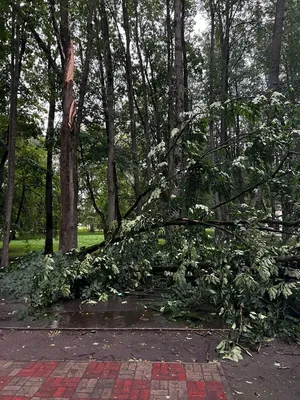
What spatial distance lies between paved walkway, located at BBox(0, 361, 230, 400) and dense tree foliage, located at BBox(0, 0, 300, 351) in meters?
1.12

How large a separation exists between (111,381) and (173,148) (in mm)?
3945

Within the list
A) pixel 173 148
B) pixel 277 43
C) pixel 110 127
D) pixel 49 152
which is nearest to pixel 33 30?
pixel 110 127

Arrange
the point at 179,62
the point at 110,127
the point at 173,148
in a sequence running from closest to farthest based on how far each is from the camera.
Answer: the point at 173,148
the point at 179,62
the point at 110,127

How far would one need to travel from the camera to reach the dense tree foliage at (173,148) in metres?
4.98

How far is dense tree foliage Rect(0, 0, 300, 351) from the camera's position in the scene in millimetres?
4980

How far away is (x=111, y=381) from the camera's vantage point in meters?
3.10

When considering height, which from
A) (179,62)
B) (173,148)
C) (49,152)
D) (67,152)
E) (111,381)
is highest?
(179,62)

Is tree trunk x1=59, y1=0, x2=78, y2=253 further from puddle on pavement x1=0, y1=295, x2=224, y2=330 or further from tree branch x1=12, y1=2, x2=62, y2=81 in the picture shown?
puddle on pavement x1=0, y1=295, x2=224, y2=330

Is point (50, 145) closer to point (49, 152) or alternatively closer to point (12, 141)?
point (49, 152)

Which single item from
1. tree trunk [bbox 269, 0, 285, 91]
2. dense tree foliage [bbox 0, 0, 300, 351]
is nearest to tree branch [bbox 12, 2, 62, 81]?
dense tree foliage [bbox 0, 0, 300, 351]

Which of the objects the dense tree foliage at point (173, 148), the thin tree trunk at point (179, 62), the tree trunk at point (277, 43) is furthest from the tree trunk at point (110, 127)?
the tree trunk at point (277, 43)

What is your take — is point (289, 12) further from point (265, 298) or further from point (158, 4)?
point (265, 298)

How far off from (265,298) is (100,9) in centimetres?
1214

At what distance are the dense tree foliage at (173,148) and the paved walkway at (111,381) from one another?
1119 millimetres
